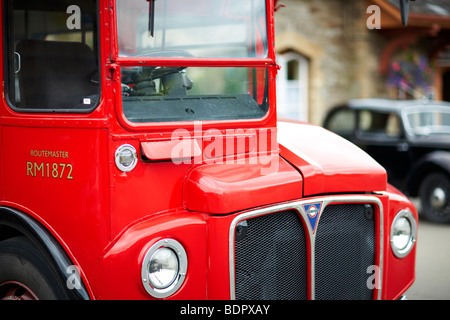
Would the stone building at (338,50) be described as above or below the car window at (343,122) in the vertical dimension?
above

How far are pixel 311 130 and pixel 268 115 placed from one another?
1.83 ft

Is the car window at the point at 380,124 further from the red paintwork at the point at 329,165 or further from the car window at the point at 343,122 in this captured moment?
the red paintwork at the point at 329,165

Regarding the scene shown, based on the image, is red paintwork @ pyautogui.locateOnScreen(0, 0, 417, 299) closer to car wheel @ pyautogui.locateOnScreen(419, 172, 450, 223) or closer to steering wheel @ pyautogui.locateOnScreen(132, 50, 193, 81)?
steering wheel @ pyautogui.locateOnScreen(132, 50, 193, 81)

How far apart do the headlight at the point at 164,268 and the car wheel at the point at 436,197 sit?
6524mm

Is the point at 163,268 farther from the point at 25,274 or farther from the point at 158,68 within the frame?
the point at 158,68

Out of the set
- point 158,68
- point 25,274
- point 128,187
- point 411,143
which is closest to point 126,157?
point 128,187

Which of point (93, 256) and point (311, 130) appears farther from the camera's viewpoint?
point (311, 130)

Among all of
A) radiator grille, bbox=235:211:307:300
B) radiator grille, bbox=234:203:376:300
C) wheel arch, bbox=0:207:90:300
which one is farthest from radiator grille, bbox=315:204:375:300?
wheel arch, bbox=0:207:90:300

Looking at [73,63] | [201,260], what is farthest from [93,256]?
[73,63]

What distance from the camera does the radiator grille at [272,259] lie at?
2814 millimetres

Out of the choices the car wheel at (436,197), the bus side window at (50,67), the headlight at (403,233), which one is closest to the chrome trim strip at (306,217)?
the headlight at (403,233)

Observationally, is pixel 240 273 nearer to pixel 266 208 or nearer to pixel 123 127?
pixel 266 208

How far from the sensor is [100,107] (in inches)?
104
